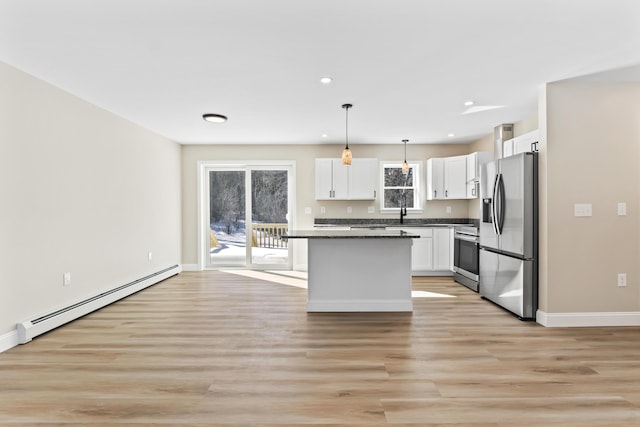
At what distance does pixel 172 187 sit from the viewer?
21.0 feet

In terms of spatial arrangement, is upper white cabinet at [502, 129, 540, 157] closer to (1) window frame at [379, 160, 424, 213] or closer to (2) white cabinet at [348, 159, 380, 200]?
(1) window frame at [379, 160, 424, 213]

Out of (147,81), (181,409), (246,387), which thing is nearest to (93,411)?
(181,409)

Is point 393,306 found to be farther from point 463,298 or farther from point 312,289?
point 463,298

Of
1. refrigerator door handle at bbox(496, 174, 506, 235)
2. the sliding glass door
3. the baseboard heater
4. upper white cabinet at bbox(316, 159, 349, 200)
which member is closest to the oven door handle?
refrigerator door handle at bbox(496, 174, 506, 235)

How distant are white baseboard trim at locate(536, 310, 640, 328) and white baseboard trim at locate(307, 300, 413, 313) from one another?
136cm

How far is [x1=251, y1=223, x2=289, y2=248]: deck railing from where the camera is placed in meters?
6.91

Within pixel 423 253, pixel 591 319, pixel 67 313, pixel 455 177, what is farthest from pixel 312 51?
pixel 455 177

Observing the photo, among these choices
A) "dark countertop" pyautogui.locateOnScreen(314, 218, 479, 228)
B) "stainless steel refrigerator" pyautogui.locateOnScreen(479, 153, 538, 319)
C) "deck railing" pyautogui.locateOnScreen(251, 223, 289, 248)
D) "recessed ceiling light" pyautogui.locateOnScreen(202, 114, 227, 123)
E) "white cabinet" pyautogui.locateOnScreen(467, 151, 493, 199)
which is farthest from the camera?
"deck railing" pyautogui.locateOnScreen(251, 223, 289, 248)

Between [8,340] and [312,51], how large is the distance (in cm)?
342

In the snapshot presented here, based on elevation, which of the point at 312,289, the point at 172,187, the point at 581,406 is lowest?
the point at 581,406

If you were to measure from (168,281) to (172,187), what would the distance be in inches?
65.2

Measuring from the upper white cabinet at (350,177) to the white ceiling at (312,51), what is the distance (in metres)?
1.93

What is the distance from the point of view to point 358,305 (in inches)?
159

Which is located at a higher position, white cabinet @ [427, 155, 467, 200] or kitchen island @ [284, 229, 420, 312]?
white cabinet @ [427, 155, 467, 200]
